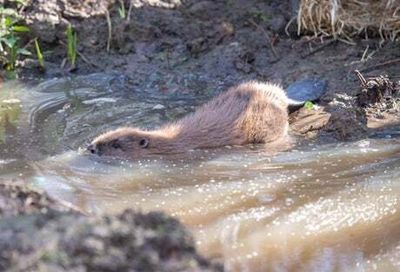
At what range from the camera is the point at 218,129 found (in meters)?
5.39

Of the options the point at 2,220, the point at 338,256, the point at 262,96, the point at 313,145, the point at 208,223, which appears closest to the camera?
the point at 2,220

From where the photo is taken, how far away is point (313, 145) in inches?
202

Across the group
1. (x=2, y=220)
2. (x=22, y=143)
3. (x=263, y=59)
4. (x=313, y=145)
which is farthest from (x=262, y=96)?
(x=2, y=220)

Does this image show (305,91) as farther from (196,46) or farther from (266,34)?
(196,46)

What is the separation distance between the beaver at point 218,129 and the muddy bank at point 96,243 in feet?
9.77

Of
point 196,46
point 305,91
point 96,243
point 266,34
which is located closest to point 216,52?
point 196,46

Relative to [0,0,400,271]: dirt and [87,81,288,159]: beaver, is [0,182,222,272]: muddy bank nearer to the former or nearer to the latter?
[87,81,288,159]: beaver

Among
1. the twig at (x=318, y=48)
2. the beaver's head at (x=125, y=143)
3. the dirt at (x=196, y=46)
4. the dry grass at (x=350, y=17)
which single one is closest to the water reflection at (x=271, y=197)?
the beaver's head at (x=125, y=143)

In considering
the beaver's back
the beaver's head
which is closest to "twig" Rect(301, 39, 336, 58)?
the beaver's back

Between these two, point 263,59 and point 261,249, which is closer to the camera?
point 261,249

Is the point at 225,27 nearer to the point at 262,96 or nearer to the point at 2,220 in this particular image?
the point at 262,96

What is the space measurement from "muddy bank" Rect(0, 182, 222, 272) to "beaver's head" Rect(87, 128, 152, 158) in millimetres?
2957

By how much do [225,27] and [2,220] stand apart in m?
4.93

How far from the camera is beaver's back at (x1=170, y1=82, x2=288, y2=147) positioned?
5.36 meters
